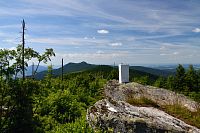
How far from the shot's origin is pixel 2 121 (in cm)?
1270

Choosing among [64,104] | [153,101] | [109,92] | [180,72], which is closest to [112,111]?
[153,101]

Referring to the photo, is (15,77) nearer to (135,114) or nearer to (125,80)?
(125,80)

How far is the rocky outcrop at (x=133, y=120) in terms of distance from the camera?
22.7ft

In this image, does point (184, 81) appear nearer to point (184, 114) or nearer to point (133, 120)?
point (184, 114)

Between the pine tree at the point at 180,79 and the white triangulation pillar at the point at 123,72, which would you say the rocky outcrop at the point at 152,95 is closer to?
the white triangulation pillar at the point at 123,72

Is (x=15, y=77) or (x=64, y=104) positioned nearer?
(x=15, y=77)

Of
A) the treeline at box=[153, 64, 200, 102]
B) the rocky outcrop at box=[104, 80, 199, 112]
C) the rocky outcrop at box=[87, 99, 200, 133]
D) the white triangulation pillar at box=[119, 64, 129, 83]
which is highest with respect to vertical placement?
the white triangulation pillar at box=[119, 64, 129, 83]

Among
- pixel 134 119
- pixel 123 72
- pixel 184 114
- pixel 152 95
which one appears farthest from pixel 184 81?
pixel 134 119

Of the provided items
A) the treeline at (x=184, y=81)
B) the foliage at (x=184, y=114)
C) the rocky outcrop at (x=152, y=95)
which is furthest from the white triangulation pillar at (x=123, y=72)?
the treeline at (x=184, y=81)

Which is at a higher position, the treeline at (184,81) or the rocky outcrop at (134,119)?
the rocky outcrop at (134,119)

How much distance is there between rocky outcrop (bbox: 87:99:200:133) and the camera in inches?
272

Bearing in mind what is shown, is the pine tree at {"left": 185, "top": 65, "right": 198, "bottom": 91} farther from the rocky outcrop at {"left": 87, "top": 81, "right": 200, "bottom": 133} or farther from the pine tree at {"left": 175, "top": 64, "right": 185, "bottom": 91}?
the rocky outcrop at {"left": 87, "top": 81, "right": 200, "bottom": 133}

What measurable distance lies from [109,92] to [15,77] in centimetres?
449

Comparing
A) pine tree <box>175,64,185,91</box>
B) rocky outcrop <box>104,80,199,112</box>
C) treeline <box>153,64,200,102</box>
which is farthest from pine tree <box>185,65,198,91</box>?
rocky outcrop <box>104,80,199,112</box>
